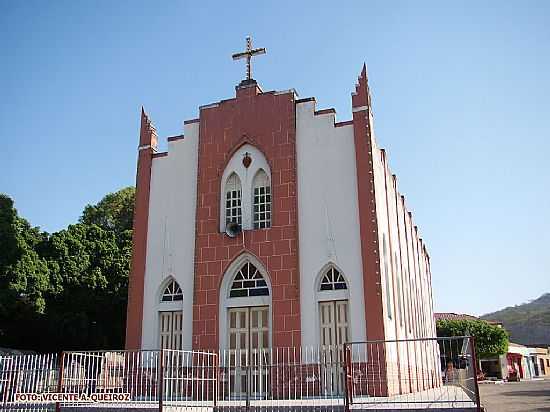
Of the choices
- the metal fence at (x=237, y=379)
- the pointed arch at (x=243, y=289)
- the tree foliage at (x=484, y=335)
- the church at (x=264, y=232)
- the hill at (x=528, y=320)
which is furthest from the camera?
the hill at (x=528, y=320)

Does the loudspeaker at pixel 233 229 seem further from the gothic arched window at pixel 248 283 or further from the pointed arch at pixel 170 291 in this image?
the pointed arch at pixel 170 291

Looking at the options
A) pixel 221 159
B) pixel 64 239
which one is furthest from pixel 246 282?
pixel 64 239

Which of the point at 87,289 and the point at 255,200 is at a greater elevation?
the point at 255,200

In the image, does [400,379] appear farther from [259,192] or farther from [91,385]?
[91,385]

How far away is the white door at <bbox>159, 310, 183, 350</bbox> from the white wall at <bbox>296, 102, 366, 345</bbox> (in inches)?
162

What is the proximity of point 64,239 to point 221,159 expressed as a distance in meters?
12.8

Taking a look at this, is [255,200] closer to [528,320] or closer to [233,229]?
[233,229]

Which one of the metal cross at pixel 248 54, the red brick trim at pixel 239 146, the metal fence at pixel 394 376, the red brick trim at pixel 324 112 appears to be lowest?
the metal fence at pixel 394 376

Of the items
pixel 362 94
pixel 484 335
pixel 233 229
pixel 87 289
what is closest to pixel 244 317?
pixel 233 229

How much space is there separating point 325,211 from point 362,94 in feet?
12.5

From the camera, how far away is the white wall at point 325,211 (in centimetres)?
1633

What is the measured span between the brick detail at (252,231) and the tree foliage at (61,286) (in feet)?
32.5

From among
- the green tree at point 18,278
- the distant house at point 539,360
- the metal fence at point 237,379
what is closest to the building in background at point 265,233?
the metal fence at point 237,379

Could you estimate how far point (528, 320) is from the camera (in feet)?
472
